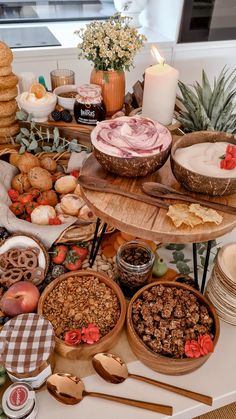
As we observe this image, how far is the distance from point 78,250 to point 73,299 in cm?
18

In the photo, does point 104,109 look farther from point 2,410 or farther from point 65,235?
point 2,410

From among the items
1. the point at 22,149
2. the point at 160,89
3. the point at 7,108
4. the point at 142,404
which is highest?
the point at 160,89

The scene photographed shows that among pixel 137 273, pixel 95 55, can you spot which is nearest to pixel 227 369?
pixel 137 273

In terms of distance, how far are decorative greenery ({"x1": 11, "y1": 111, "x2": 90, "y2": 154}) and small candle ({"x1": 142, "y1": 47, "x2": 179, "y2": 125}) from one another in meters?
0.27

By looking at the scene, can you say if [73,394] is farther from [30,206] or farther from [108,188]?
[30,206]

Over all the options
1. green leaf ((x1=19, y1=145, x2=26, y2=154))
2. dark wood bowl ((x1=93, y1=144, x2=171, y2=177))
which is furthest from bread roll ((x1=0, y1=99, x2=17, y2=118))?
dark wood bowl ((x1=93, y1=144, x2=171, y2=177))

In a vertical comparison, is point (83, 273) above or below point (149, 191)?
below

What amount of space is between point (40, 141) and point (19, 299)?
606mm

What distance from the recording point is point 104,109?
49.5 inches

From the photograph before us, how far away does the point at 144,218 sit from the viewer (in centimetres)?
79

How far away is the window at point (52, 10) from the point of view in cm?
257

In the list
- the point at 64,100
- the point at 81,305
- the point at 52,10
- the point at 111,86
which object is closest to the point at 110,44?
the point at 111,86

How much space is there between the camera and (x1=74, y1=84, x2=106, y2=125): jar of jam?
121 centimetres

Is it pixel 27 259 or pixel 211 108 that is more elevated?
pixel 211 108
